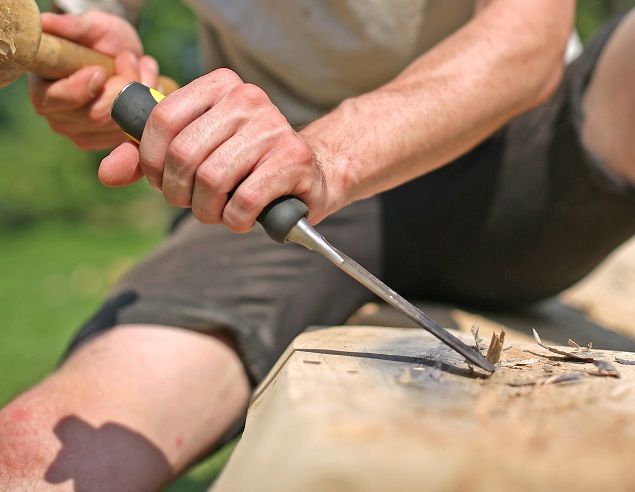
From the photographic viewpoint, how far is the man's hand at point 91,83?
1.48 meters

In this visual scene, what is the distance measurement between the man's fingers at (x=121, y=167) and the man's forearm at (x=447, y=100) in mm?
255

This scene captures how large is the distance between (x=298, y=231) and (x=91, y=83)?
70 cm

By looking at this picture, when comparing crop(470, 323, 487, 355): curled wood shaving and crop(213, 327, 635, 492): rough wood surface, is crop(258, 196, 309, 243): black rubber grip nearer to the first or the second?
crop(213, 327, 635, 492): rough wood surface

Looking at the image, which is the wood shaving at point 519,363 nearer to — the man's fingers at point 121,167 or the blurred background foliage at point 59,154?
the man's fingers at point 121,167

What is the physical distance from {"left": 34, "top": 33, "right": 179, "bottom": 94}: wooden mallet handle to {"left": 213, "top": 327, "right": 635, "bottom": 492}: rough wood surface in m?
0.75

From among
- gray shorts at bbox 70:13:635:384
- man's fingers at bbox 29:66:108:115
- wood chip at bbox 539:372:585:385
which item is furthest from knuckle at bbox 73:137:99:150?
wood chip at bbox 539:372:585:385

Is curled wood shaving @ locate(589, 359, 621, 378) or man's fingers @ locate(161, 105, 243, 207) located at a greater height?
man's fingers @ locate(161, 105, 243, 207)

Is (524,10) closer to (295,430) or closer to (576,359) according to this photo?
(576,359)

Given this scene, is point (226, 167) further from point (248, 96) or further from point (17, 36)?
point (17, 36)

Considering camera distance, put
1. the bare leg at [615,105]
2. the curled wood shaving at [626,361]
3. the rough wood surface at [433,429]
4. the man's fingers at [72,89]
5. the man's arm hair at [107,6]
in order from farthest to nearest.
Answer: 1. the man's arm hair at [107,6]
2. the bare leg at [615,105]
3. the man's fingers at [72,89]
4. the curled wood shaving at [626,361]
5. the rough wood surface at [433,429]

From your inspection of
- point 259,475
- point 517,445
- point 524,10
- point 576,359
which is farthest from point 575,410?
point 524,10

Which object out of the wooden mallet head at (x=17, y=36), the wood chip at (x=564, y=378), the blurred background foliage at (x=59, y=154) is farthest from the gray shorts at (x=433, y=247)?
the blurred background foliage at (x=59, y=154)

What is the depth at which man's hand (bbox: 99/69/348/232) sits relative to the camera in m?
0.96

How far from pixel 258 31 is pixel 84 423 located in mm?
1028
